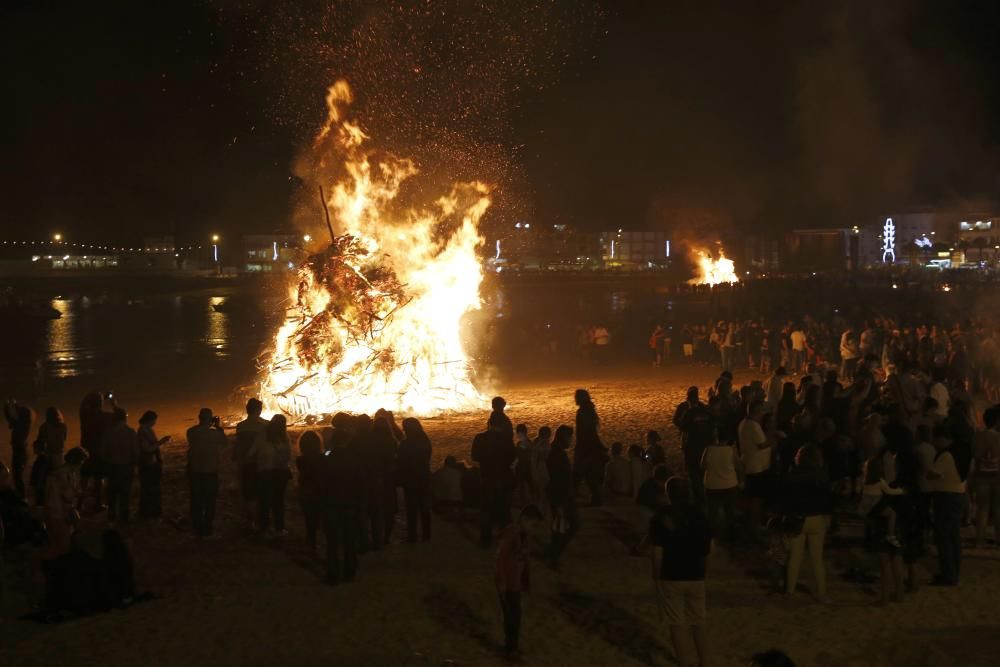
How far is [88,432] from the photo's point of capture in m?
10.7

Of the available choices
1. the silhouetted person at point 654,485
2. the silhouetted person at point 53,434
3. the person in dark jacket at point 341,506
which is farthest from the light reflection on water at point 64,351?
the silhouetted person at point 654,485

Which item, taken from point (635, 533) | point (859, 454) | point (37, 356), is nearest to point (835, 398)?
point (859, 454)

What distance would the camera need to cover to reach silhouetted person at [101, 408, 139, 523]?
30.6 feet

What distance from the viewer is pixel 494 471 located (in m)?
8.53

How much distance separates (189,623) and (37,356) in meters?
27.8

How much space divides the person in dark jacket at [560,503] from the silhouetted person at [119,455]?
4.35m

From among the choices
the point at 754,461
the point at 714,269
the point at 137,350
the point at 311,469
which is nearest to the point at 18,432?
the point at 311,469

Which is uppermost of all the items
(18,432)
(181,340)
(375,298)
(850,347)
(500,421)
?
(375,298)

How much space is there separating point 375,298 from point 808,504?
34.4 ft

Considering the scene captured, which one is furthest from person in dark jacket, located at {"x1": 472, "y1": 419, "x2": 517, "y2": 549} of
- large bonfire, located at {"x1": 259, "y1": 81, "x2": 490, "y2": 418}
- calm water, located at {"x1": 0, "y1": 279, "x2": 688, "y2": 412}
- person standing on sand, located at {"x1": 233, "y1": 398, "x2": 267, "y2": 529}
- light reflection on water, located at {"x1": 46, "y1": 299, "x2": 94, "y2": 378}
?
light reflection on water, located at {"x1": 46, "y1": 299, "x2": 94, "y2": 378}

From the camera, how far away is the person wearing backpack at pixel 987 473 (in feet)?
26.9

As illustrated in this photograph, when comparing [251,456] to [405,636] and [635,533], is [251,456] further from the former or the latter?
[635,533]

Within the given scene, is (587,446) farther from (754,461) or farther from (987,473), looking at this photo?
(987,473)

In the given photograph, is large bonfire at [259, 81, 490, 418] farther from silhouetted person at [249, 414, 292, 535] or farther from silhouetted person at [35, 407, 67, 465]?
silhouetted person at [249, 414, 292, 535]
